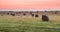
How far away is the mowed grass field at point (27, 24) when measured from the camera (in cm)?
317

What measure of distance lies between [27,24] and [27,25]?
56 millimetres

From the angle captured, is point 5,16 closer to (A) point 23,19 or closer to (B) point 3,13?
(B) point 3,13

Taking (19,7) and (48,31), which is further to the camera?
(19,7)

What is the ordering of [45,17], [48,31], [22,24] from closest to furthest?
[48,31]
[22,24]
[45,17]

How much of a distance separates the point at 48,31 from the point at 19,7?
42.0 inches

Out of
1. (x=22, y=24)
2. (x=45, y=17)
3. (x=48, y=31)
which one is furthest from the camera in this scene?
(x=45, y=17)

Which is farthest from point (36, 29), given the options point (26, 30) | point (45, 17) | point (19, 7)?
point (19, 7)

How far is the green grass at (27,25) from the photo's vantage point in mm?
3158

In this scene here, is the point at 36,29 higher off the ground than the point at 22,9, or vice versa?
the point at 22,9

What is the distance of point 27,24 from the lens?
3391 millimetres

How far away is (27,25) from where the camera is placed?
3338 millimetres

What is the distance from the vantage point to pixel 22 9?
3.76 meters

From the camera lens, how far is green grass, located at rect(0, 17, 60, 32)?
316 cm

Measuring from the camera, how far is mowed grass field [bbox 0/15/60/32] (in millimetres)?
3166
